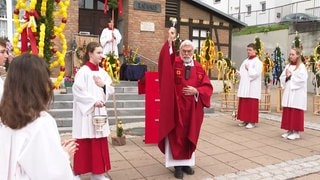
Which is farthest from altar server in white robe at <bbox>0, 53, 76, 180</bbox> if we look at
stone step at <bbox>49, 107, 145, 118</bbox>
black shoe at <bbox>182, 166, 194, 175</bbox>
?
stone step at <bbox>49, 107, 145, 118</bbox>

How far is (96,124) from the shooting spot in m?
4.25

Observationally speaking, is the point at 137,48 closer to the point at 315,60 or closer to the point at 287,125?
the point at 315,60

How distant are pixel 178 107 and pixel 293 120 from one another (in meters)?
3.47

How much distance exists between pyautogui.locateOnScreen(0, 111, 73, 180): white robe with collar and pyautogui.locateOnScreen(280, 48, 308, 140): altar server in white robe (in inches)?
238

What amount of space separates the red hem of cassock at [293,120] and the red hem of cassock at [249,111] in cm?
106

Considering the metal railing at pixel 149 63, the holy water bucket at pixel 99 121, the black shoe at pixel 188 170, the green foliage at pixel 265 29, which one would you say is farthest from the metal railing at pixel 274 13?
the holy water bucket at pixel 99 121

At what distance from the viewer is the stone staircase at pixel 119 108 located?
7967mm

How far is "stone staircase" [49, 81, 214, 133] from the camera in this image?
7.97 m

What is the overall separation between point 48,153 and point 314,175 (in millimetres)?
4151

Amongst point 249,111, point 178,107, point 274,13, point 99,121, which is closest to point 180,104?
point 178,107

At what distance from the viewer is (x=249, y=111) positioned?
8.23 metres

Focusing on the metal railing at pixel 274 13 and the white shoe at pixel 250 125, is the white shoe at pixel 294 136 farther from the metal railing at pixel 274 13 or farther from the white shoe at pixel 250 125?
the metal railing at pixel 274 13

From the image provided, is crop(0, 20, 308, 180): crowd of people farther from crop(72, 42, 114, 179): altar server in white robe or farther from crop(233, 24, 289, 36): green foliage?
crop(233, 24, 289, 36): green foliage

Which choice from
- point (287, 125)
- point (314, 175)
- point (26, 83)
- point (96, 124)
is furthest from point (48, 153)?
point (287, 125)
